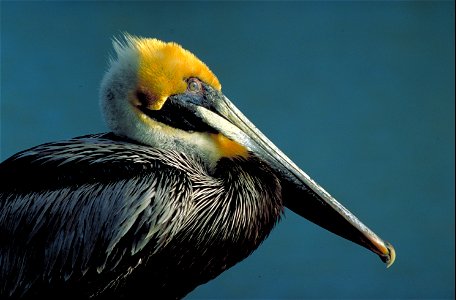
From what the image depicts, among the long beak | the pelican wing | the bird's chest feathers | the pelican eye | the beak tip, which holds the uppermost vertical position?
A: the pelican eye

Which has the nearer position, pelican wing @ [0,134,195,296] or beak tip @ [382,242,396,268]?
pelican wing @ [0,134,195,296]

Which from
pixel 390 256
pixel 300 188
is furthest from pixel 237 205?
pixel 390 256

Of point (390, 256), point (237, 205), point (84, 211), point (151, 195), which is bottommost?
point (84, 211)

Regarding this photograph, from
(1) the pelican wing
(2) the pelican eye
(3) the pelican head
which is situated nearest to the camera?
(1) the pelican wing

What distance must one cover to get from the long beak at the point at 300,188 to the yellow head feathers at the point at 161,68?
0.16m

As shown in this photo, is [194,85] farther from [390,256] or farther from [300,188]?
[390,256]

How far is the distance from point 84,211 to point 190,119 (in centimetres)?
66

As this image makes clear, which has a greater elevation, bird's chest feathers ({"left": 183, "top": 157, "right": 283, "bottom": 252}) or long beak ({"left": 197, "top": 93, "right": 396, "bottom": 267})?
long beak ({"left": 197, "top": 93, "right": 396, "bottom": 267})

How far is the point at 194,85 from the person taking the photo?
3875 mm

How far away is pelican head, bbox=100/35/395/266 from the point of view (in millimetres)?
3758

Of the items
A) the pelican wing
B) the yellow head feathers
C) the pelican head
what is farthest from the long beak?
the pelican wing

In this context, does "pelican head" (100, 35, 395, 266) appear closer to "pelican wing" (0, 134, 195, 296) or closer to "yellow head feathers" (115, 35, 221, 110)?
"yellow head feathers" (115, 35, 221, 110)

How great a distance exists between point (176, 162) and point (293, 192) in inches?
23.8

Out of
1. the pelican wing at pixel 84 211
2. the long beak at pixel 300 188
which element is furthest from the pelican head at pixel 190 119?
the pelican wing at pixel 84 211
